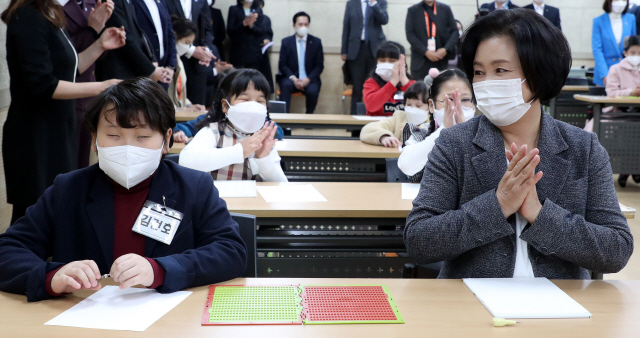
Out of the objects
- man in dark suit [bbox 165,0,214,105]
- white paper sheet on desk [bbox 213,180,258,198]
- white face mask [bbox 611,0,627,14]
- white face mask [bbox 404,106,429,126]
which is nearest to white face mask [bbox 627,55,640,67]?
white face mask [bbox 611,0,627,14]

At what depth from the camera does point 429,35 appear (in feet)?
25.5

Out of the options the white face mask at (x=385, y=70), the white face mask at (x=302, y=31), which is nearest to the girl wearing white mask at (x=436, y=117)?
the white face mask at (x=385, y=70)

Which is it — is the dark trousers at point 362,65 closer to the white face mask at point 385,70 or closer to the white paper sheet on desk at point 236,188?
the white face mask at point 385,70

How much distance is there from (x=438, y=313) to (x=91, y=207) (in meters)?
0.87

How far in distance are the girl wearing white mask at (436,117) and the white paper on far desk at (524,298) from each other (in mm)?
1029

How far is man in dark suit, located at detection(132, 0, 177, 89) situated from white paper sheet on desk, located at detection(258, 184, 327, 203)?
222cm

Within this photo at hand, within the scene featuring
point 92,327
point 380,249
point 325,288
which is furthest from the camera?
point 380,249

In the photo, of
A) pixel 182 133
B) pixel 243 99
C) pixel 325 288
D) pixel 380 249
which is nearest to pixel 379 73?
pixel 182 133

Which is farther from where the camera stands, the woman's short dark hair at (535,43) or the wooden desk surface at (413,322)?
the woman's short dark hair at (535,43)

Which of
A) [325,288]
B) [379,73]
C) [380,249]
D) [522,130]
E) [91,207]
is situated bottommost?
[380,249]

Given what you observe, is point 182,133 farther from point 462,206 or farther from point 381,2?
point 381,2

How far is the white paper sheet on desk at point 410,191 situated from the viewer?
2450 millimetres

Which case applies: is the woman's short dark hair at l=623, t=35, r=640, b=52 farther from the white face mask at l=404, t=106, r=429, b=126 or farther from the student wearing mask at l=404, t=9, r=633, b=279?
the student wearing mask at l=404, t=9, r=633, b=279

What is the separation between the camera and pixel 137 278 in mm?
1223
